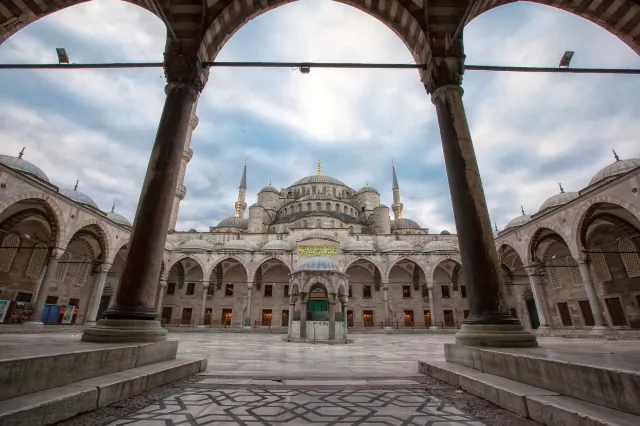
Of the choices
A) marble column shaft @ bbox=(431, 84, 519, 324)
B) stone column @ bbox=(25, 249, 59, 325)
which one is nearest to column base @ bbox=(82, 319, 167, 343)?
marble column shaft @ bbox=(431, 84, 519, 324)

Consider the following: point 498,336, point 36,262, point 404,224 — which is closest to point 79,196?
point 36,262

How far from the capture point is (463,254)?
4.36 m

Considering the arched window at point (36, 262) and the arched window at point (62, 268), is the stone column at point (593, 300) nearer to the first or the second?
the arched window at point (36, 262)

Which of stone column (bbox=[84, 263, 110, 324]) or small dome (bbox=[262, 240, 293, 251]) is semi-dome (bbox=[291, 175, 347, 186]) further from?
stone column (bbox=[84, 263, 110, 324])

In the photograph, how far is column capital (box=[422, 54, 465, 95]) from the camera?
526cm

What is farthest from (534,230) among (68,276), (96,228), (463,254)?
(68,276)

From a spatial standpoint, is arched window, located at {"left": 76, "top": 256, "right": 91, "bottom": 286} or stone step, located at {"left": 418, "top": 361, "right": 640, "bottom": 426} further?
arched window, located at {"left": 76, "top": 256, "right": 91, "bottom": 286}

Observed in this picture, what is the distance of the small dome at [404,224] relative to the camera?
3534 centimetres

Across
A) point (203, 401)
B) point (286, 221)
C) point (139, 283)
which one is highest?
point (286, 221)

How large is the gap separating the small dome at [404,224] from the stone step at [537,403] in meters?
33.0

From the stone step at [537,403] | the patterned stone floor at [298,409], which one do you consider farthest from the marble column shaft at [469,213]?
the patterned stone floor at [298,409]

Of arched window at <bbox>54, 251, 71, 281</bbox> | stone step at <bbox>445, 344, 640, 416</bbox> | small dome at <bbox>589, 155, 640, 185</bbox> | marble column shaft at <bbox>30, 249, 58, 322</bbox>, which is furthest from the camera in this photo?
arched window at <bbox>54, 251, 71, 281</bbox>

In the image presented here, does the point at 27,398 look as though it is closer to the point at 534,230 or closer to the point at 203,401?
the point at 203,401

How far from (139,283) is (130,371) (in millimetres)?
1235
